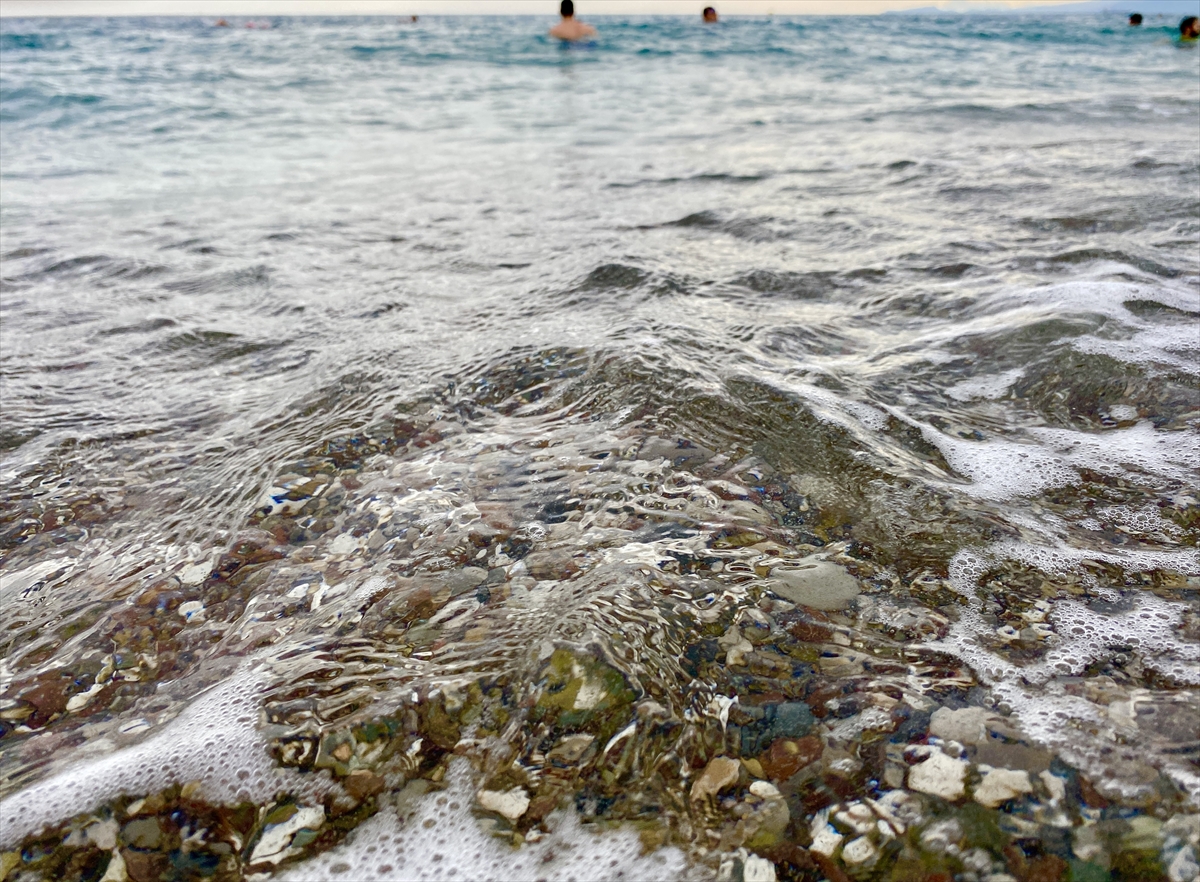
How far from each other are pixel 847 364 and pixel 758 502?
1125 millimetres

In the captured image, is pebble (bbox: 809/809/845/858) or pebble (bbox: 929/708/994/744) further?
pebble (bbox: 929/708/994/744)

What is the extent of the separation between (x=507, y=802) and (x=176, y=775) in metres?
0.65

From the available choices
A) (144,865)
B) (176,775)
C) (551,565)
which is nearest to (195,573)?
(176,775)

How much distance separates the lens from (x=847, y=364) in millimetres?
2859

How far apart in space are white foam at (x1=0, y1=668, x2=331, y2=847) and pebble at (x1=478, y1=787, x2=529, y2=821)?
12.4 inches

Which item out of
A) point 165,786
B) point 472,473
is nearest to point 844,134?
point 472,473

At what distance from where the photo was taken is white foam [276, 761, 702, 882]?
3.83ft

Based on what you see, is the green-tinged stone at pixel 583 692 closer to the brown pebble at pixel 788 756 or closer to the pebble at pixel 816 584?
the brown pebble at pixel 788 756

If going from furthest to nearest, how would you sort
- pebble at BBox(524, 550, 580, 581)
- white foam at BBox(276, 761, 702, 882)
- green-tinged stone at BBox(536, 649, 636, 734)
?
pebble at BBox(524, 550, 580, 581), green-tinged stone at BBox(536, 649, 636, 734), white foam at BBox(276, 761, 702, 882)

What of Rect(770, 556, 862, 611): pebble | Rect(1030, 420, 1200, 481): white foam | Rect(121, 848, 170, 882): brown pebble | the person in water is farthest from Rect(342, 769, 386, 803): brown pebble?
the person in water

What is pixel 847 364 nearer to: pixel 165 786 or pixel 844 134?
pixel 165 786

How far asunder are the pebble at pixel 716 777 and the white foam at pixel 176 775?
0.71 m

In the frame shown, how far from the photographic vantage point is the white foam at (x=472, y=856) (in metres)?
1.17

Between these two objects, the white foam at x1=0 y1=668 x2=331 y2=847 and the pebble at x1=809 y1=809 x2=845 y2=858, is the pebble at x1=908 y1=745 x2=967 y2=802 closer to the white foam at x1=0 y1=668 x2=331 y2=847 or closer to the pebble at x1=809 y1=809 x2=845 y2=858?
the pebble at x1=809 y1=809 x2=845 y2=858
